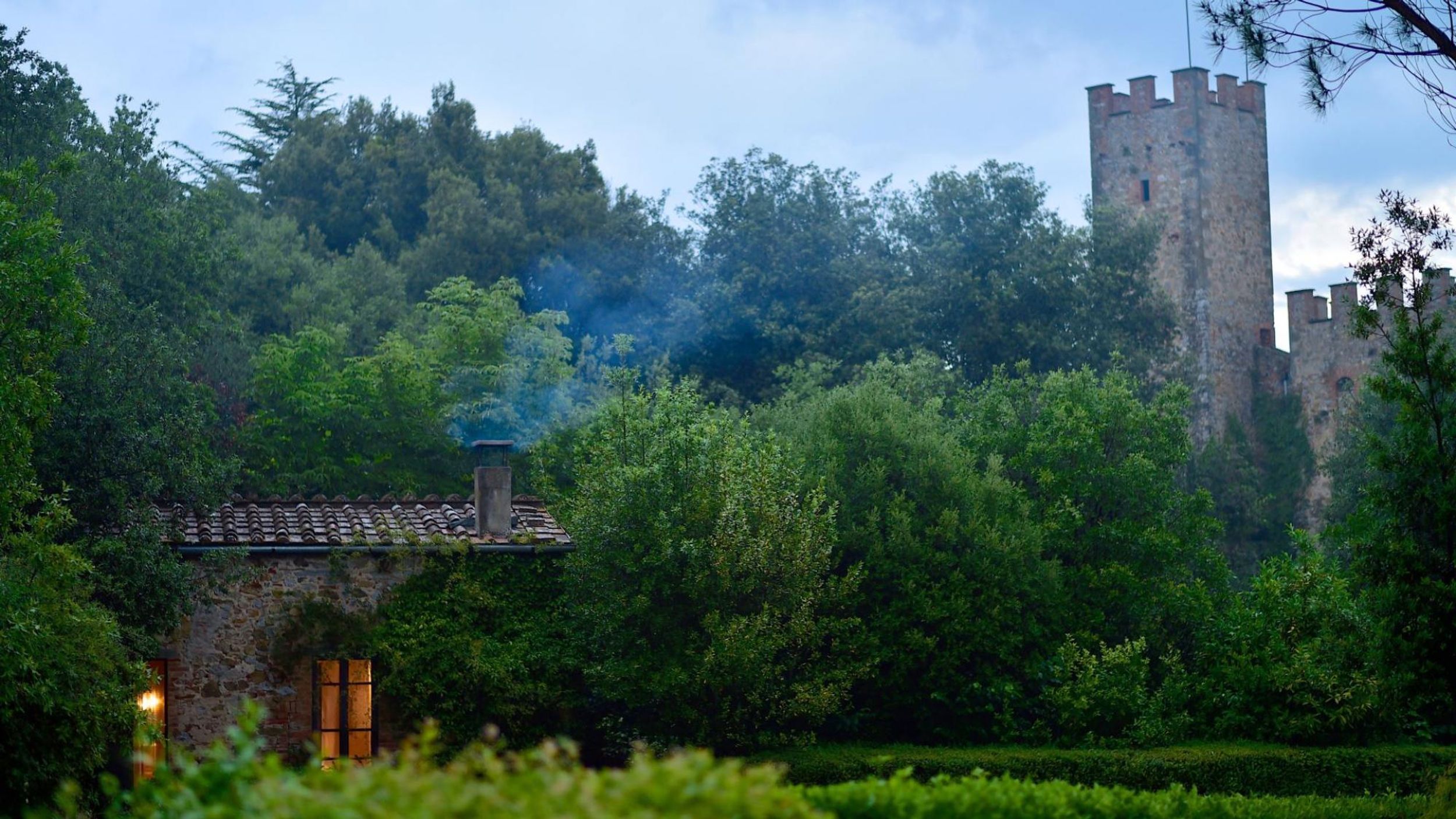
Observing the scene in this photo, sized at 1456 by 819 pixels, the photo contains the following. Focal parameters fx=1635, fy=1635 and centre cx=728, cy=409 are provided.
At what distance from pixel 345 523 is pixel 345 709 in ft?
6.61

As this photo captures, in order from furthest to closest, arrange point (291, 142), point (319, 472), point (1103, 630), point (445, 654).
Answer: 1. point (291, 142)
2. point (319, 472)
3. point (1103, 630)
4. point (445, 654)

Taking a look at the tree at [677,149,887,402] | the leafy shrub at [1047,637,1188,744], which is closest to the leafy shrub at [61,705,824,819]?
the leafy shrub at [1047,637,1188,744]

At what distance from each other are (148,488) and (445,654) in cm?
340

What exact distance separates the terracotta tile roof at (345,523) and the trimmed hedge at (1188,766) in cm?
396

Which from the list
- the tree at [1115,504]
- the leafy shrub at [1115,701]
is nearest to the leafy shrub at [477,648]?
the leafy shrub at [1115,701]

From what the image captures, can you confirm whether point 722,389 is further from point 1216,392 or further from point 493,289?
point 1216,392

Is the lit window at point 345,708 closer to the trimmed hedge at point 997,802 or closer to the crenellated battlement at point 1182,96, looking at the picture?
the trimmed hedge at point 997,802

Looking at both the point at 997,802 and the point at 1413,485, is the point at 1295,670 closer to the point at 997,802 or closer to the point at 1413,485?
the point at 1413,485

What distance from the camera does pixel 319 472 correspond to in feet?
91.2

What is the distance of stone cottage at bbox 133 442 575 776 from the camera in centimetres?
1656

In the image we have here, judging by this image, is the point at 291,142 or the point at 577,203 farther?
the point at 291,142

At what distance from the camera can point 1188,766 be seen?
16.0m

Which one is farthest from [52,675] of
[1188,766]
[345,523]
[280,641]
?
[1188,766]

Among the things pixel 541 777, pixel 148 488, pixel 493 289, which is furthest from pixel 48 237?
pixel 493 289
